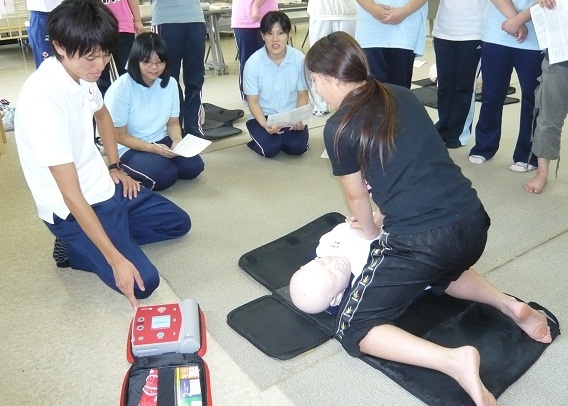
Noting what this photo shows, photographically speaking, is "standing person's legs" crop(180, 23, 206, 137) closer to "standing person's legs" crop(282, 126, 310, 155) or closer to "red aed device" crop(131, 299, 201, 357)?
"standing person's legs" crop(282, 126, 310, 155)

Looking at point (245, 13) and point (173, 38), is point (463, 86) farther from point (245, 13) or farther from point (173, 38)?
point (173, 38)

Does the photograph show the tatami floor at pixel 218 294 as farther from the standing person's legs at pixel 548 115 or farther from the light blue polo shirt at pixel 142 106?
the light blue polo shirt at pixel 142 106

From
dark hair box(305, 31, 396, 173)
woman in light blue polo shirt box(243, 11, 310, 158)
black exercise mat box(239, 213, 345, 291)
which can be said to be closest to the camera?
dark hair box(305, 31, 396, 173)

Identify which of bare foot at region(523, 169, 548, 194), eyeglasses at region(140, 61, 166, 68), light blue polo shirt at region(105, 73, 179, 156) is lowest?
bare foot at region(523, 169, 548, 194)

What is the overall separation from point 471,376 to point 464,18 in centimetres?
213

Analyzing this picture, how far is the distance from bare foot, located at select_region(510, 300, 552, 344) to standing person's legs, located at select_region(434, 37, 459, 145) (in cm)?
178

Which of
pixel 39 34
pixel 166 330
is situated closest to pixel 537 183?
pixel 166 330

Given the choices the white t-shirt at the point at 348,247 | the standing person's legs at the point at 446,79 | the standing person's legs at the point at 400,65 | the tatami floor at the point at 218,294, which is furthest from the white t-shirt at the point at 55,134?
the standing person's legs at the point at 446,79

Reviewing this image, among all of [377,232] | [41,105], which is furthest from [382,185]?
[41,105]

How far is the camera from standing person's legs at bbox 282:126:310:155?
320cm

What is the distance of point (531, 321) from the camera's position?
5.47 ft

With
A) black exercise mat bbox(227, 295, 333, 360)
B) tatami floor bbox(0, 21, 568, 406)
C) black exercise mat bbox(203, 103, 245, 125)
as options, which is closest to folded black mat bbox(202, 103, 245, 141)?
black exercise mat bbox(203, 103, 245, 125)

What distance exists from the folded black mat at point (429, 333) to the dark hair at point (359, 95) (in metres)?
0.54

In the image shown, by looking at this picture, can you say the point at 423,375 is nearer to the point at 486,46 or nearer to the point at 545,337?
the point at 545,337
